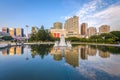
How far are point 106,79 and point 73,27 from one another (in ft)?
436

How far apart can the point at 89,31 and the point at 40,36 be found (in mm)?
123434

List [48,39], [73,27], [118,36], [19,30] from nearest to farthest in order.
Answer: [118,36] < [48,39] < [73,27] < [19,30]

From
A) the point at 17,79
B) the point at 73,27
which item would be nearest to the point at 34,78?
the point at 17,79

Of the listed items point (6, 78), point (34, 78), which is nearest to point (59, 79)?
point (34, 78)

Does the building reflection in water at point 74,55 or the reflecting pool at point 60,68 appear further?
the building reflection in water at point 74,55

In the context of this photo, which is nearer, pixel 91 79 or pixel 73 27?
pixel 91 79

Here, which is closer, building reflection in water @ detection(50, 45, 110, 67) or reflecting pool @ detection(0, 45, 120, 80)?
reflecting pool @ detection(0, 45, 120, 80)

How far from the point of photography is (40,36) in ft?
216

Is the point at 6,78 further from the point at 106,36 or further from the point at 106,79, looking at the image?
the point at 106,36

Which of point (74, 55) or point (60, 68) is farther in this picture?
point (74, 55)

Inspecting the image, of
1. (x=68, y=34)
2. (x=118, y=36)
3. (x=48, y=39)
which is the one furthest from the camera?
(x=68, y=34)

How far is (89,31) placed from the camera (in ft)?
593

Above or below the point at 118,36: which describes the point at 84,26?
above

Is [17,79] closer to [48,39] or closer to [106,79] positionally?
[106,79]
